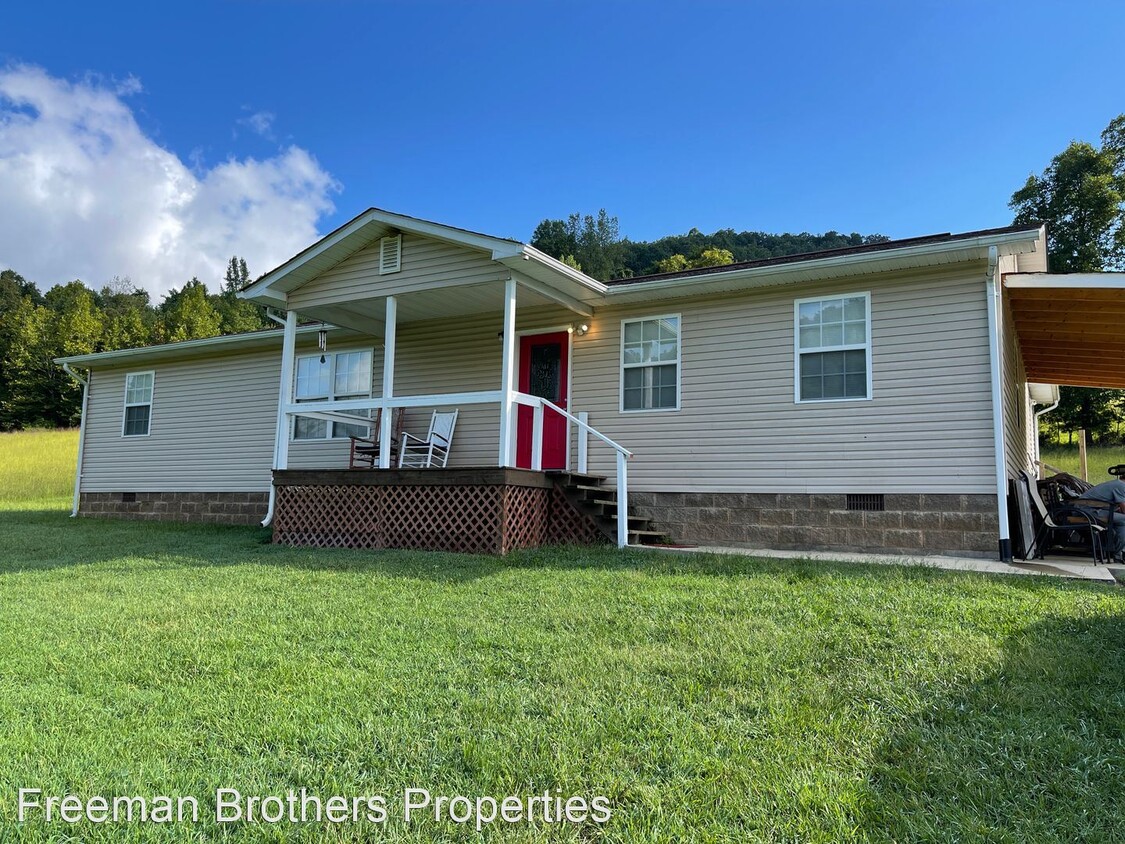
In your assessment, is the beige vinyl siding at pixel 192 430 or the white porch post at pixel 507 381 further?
the beige vinyl siding at pixel 192 430

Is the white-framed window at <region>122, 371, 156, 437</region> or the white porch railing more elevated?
the white-framed window at <region>122, 371, 156, 437</region>

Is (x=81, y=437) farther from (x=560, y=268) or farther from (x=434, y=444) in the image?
(x=560, y=268)

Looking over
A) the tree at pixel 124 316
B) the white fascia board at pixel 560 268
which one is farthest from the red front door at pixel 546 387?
the tree at pixel 124 316

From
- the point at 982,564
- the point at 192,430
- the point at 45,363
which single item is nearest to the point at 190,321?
the point at 45,363

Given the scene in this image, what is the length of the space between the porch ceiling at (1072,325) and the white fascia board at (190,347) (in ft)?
31.0

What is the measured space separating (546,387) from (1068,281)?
6022 millimetres

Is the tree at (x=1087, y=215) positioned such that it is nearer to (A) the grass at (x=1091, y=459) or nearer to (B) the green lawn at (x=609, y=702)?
(A) the grass at (x=1091, y=459)

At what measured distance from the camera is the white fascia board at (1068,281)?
276 inches

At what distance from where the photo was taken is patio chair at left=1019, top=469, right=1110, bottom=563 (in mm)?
6730

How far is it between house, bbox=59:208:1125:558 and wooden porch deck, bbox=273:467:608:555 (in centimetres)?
2

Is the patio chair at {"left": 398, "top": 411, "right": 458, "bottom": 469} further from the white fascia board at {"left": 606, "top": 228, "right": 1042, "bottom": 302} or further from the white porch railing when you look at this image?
the white fascia board at {"left": 606, "top": 228, "right": 1042, "bottom": 302}

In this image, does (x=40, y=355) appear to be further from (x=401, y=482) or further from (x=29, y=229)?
(x=401, y=482)

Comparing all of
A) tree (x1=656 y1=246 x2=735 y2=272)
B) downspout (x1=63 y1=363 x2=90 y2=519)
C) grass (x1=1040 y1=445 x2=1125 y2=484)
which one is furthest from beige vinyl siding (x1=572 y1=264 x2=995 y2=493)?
tree (x1=656 y1=246 x2=735 y2=272)

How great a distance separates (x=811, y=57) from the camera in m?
12.4
